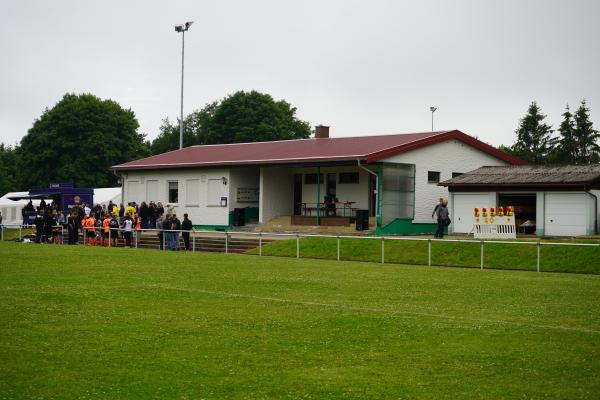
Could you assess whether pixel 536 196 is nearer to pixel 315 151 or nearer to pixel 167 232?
pixel 315 151

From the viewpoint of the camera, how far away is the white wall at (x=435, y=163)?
3900cm

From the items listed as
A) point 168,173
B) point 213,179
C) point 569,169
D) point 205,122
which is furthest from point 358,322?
point 205,122

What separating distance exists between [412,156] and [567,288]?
2203 centimetres

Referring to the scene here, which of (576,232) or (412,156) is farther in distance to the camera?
(412,156)

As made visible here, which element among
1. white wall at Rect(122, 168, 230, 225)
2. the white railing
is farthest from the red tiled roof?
the white railing

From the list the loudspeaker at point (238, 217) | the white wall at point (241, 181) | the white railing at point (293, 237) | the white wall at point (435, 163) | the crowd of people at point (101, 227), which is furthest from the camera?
the white wall at point (241, 181)

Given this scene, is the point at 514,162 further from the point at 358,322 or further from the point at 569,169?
the point at 358,322

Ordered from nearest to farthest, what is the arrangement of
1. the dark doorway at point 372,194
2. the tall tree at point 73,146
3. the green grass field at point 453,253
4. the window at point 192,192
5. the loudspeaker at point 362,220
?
the green grass field at point 453,253
the loudspeaker at point 362,220
the dark doorway at point 372,194
the window at point 192,192
the tall tree at point 73,146

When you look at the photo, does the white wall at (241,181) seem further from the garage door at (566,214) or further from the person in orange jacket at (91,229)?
the garage door at (566,214)

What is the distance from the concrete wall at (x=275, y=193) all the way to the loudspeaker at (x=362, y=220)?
7197 millimetres

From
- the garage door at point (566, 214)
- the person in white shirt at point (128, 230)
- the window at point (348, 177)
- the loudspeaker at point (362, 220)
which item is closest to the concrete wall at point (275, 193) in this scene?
the window at point (348, 177)

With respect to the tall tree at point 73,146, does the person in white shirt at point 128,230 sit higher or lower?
lower

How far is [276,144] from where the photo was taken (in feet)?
157

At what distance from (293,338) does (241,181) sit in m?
33.5
